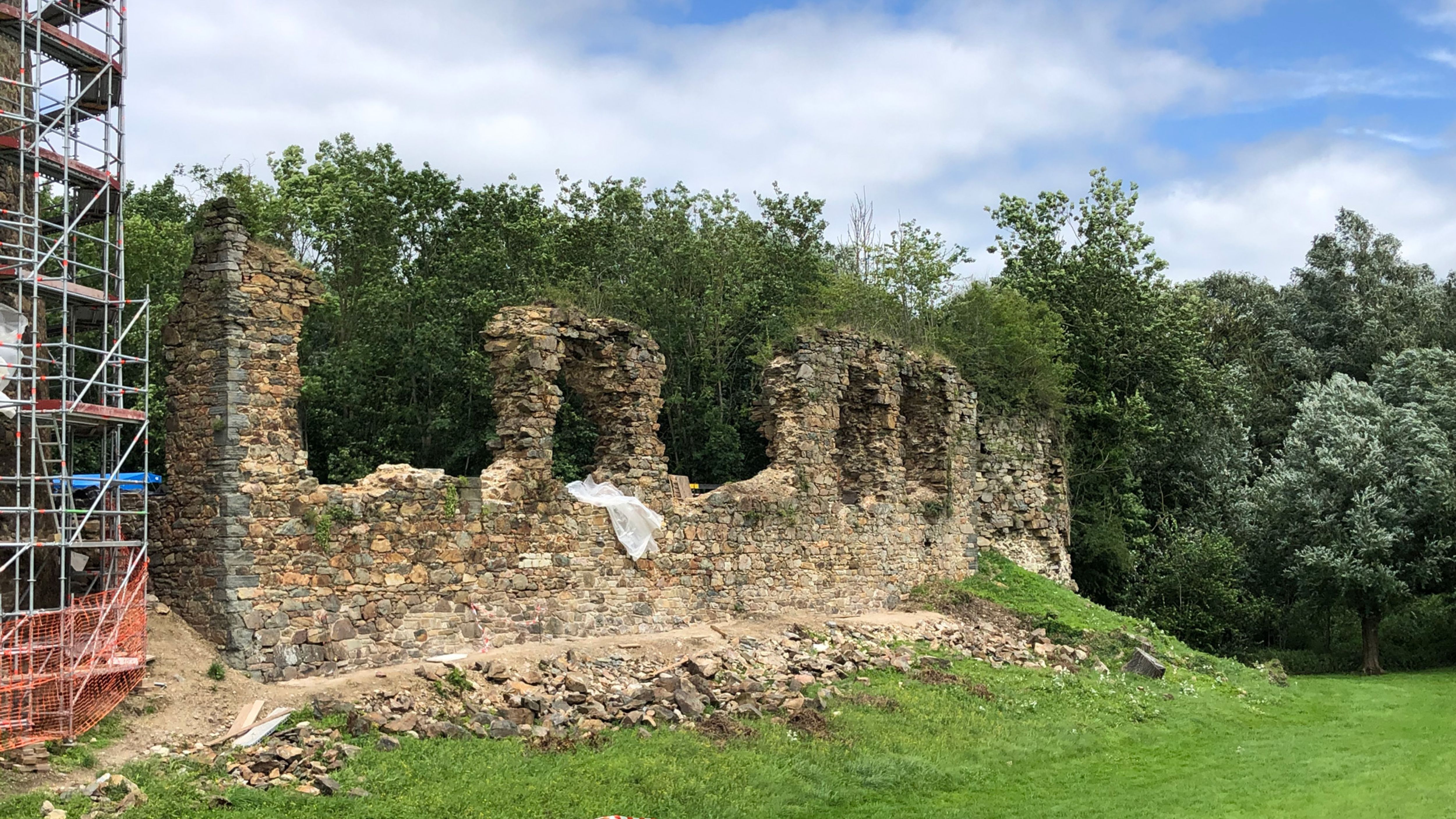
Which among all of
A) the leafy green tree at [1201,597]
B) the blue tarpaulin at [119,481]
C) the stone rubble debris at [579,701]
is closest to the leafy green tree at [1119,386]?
the leafy green tree at [1201,597]

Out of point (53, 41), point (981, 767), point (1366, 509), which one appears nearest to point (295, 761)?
point (981, 767)

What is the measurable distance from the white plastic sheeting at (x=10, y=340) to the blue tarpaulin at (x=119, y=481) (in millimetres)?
935

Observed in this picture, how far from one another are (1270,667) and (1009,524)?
18.7ft

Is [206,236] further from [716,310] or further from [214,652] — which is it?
[716,310]

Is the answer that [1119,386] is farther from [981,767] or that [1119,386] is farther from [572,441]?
[981,767]

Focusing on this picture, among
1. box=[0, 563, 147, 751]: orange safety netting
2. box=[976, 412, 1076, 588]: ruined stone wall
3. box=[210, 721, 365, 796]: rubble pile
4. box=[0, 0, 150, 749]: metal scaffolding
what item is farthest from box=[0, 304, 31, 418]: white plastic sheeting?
box=[976, 412, 1076, 588]: ruined stone wall

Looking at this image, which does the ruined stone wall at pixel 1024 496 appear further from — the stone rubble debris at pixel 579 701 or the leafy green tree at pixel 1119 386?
the stone rubble debris at pixel 579 701

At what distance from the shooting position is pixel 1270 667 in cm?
1986

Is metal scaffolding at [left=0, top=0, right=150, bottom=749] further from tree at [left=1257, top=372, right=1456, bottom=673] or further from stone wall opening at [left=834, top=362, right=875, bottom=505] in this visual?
tree at [left=1257, top=372, right=1456, bottom=673]

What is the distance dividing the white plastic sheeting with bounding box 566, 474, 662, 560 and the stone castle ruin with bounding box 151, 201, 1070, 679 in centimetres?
11

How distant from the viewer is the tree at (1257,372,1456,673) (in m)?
23.3

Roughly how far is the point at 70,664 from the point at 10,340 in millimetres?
2906

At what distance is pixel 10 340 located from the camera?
1055 cm

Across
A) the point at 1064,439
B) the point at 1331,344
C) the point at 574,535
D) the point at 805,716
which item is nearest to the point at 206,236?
the point at 574,535
